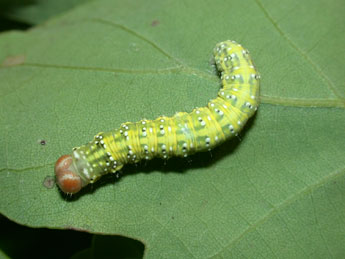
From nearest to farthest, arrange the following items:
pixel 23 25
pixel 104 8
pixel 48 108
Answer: pixel 48 108, pixel 104 8, pixel 23 25

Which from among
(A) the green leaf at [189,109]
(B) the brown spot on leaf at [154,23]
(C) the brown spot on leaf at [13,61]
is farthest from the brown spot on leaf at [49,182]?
(B) the brown spot on leaf at [154,23]

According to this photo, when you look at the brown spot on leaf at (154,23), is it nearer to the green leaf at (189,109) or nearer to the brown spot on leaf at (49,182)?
the green leaf at (189,109)

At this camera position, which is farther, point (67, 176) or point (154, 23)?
point (154, 23)

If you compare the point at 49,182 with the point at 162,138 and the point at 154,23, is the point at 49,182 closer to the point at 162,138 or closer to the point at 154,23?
the point at 162,138

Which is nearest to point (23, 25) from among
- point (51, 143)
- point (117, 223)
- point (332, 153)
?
point (51, 143)

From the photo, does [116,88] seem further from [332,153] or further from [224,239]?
[332,153]

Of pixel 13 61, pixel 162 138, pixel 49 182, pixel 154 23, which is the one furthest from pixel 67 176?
pixel 154 23
